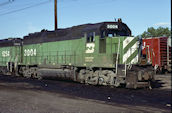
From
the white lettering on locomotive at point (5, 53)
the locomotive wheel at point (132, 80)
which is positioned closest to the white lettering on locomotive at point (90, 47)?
the locomotive wheel at point (132, 80)

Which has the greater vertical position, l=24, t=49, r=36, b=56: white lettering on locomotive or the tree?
the tree

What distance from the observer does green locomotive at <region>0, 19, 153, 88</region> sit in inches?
456

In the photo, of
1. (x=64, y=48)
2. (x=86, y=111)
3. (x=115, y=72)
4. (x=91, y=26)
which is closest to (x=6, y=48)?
(x=64, y=48)

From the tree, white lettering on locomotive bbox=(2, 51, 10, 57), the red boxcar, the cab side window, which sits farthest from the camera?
the tree

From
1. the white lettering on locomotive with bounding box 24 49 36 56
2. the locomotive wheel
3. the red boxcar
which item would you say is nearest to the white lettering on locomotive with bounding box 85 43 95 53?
the locomotive wheel

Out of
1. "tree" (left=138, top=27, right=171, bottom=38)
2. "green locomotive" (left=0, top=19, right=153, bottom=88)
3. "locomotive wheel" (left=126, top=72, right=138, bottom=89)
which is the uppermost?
"tree" (left=138, top=27, right=171, bottom=38)

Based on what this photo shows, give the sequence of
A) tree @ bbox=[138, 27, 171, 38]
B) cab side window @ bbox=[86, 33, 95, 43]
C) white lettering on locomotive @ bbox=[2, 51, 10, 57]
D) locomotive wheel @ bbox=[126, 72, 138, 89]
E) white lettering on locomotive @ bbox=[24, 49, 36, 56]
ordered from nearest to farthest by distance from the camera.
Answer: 1. locomotive wheel @ bbox=[126, 72, 138, 89]
2. cab side window @ bbox=[86, 33, 95, 43]
3. white lettering on locomotive @ bbox=[24, 49, 36, 56]
4. white lettering on locomotive @ bbox=[2, 51, 10, 57]
5. tree @ bbox=[138, 27, 171, 38]

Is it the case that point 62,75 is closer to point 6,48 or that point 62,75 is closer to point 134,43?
point 134,43

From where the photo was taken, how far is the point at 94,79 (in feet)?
41.7

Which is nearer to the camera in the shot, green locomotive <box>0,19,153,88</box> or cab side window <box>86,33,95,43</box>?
green locomotive <box>0,19,153,88</box>

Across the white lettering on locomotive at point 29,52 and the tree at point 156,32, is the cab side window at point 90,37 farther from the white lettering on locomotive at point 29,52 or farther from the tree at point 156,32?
the tree at point 156,32

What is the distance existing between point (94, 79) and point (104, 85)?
2.27ft

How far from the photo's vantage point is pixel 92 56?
12906 millimetres

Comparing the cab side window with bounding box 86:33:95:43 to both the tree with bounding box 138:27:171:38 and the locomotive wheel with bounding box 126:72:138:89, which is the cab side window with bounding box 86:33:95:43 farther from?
the tree with bounding box 138:27:171:38
